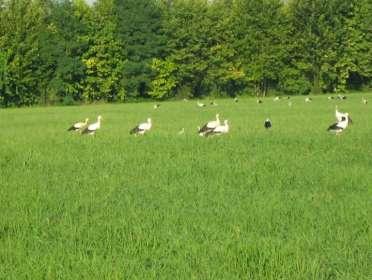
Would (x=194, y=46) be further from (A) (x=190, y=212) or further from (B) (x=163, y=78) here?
(A) (x=190, y=212)

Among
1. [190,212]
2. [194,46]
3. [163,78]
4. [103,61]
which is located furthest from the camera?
[163,78]

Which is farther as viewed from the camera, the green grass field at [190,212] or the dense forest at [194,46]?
the dense forest at [194,46]

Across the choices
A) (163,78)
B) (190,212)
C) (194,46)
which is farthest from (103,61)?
(190,212)

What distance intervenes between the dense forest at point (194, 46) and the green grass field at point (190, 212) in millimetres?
42080

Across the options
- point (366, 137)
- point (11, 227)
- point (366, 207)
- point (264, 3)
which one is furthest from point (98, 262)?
point (264, 3)

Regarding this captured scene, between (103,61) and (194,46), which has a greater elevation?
(194,46)

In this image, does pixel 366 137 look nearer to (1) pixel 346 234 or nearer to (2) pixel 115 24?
(1) pixel 346 234

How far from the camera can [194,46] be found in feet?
193

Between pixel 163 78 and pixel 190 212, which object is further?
pixel 163 78

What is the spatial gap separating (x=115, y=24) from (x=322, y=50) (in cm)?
1819

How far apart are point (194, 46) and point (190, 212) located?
168 feet

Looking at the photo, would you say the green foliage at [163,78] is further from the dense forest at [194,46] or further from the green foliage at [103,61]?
the green foliage at [103,61]

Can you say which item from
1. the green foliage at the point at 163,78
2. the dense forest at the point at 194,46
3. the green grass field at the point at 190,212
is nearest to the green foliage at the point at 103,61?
the dense forest at the point at 194,46

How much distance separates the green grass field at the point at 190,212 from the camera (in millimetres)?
6191
